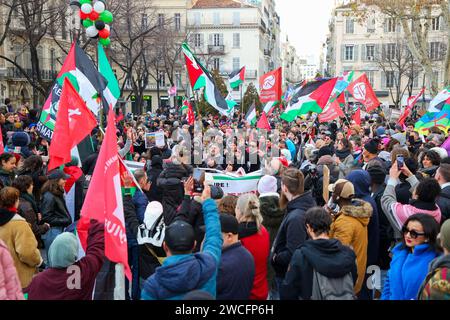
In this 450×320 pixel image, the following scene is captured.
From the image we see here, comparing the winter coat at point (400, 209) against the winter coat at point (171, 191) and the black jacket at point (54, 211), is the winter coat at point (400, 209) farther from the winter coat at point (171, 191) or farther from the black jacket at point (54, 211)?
the black jacket at point (54, 211)

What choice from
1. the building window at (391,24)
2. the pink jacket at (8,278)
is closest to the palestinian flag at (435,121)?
the pink jacket at (8,278)

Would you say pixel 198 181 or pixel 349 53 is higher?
pixel 349 53

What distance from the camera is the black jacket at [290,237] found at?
4551mm

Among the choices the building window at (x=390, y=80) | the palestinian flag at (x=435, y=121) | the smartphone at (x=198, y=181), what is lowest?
the smartphone at (x=198, y=181)

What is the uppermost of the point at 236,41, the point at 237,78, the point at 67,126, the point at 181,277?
the point at 236,41

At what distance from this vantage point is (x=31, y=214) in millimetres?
5770

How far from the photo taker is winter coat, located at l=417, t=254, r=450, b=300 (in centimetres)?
320

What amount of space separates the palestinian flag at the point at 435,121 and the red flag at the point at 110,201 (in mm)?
8951

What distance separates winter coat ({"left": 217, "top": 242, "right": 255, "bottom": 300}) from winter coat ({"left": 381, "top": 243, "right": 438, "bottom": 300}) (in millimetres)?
1059

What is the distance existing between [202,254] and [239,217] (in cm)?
103

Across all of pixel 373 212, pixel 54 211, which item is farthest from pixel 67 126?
pixel 373 212

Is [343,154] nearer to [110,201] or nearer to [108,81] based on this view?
[108,81]

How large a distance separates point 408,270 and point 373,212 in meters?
1.47

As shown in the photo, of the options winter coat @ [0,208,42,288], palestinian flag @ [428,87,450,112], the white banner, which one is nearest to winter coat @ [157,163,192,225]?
the white banner
